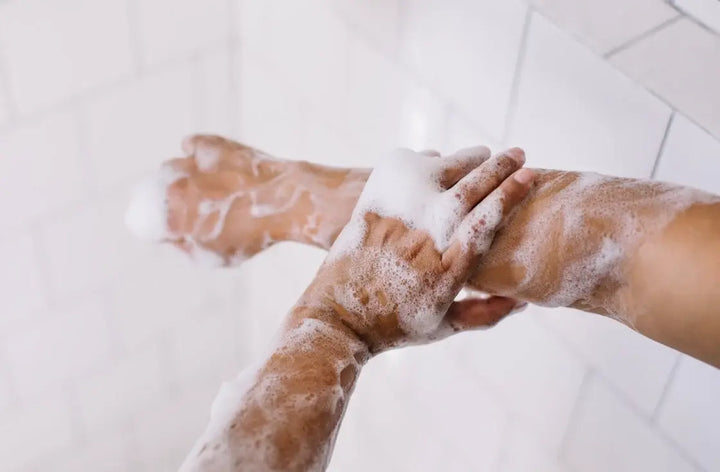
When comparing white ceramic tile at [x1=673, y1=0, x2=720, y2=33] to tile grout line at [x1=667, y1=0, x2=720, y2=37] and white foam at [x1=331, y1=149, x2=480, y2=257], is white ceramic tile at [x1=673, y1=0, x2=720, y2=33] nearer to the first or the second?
tile grout line at [x1=667, y1=0, x2=720, y2=37]

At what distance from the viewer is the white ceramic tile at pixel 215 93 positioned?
1.33 meters

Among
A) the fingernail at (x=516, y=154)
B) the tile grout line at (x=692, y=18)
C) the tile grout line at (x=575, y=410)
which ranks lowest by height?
the tile grout line at (x=575, y=410)

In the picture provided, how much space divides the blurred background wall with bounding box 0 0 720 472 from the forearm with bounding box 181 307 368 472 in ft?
1.04

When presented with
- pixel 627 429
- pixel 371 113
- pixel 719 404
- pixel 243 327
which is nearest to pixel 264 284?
pixel 243 327

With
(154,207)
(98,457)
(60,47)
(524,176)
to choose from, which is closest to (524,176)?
(524,176)

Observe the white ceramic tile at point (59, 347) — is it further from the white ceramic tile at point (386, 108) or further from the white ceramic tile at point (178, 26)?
the white ceramic tile at point (386, 108)

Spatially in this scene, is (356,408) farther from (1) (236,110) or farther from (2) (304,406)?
(2) (304,406)

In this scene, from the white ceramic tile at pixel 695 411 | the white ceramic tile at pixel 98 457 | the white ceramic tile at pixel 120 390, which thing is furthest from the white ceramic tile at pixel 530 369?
the white ceramic tile at pixel 98 457

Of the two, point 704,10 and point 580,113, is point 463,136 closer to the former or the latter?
point 580,113

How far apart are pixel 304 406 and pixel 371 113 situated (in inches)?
21.5

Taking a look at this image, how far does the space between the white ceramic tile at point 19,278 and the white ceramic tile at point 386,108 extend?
20.4 inches

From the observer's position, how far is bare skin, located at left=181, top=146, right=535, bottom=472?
68 cm

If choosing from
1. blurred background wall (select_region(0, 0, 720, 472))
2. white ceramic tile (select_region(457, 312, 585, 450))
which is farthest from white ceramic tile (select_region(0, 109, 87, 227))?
white ceramic tile (select_region(457, 312, 585, 450))

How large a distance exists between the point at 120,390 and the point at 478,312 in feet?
3.03
